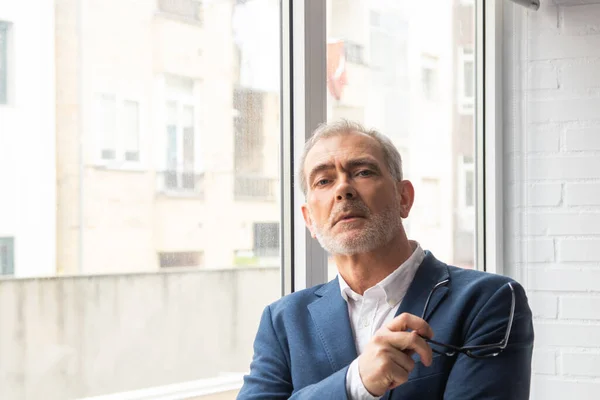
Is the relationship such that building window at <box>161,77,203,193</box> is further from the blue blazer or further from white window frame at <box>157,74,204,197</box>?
the blue blazer

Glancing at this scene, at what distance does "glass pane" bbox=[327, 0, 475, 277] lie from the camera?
2.25m

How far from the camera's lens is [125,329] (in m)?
1.69

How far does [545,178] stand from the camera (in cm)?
282

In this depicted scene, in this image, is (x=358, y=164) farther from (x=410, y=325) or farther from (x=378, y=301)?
(x=410, y=325)

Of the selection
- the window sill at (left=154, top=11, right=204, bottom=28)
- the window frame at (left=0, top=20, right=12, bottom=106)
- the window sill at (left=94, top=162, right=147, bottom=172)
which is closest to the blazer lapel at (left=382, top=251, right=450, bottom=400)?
the window sill at (left=94, top=162, right=147, bottom=172)

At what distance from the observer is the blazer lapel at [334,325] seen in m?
1.63

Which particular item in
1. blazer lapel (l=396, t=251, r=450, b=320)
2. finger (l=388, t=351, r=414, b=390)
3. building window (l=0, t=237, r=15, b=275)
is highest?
building window (l=0, t=237, r=15, b=275)

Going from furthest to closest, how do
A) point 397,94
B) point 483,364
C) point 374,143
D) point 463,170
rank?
point 463,170, point 397,94, point 374,143, point 483,364

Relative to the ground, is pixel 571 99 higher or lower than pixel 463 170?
higher

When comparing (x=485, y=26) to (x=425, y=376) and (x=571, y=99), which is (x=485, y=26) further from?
(x=425, y=376)

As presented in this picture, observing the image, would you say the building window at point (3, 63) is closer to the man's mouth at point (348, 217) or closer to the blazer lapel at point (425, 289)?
the man's mouth at point (348, 217)

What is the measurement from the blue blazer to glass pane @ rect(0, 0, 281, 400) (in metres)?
0.21

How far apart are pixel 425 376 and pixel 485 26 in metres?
1.71

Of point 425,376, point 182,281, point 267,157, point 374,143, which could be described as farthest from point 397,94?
point 425,376
